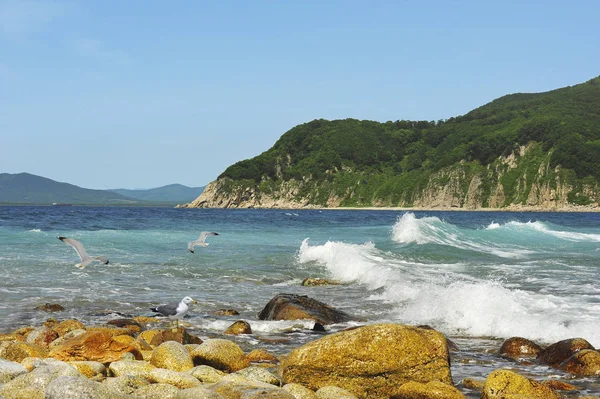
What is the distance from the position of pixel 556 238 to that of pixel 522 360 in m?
37.2

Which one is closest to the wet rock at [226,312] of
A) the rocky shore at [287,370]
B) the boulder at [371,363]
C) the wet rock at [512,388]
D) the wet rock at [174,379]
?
the rocky shore at [287,370]

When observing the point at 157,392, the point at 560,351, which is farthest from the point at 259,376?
the point at 560,351

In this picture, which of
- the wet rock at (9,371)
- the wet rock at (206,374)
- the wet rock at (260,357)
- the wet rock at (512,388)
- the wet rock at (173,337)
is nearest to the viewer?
the wet rock at (9,371)

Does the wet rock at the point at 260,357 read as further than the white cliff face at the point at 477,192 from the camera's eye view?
No

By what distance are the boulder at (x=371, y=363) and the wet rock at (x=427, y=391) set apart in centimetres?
51

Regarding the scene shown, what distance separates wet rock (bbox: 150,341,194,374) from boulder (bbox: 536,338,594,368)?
5.33 metres

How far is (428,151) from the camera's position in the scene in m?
181

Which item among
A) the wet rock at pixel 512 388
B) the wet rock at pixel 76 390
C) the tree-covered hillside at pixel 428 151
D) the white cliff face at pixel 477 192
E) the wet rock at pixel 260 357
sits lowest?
the wet rock at pixel 260 357

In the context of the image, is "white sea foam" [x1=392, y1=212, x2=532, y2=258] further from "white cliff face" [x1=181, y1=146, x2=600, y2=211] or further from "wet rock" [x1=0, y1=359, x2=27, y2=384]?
"white cliff face" [x1=181, y1=146, x2=600, y2=211]

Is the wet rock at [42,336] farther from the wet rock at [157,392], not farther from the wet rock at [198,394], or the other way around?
the wet rock at [198,394]

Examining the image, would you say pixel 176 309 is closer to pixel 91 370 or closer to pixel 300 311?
pixel 300 311

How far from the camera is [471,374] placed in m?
9.12

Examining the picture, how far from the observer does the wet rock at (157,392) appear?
22.1ft

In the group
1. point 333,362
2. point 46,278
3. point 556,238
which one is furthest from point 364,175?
point 333,362
